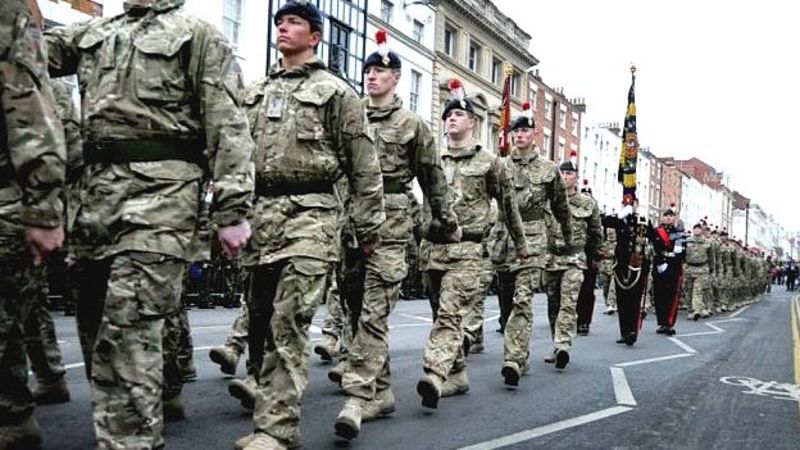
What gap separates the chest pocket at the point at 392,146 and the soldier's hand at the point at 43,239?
124 inches

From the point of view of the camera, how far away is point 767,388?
8.45 metres

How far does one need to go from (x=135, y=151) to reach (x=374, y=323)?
7.54ft

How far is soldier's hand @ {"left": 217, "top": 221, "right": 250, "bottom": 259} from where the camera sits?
3715 millimetres

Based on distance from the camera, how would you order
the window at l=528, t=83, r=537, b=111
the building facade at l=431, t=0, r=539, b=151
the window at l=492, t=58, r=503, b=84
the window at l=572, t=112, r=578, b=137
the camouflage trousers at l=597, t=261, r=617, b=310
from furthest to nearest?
the window at l=572, t=112, r=578, b=137 → the window at l=528, t=83, r=537, b=111 → the window at l=492, t=58, r=503, b=84 → the building facade at l=431, t=0, r=539, b=151 → the camouflage trousers at l=597, t=261, r=617, b=310

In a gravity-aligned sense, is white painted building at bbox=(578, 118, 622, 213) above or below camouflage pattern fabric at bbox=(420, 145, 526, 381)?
above

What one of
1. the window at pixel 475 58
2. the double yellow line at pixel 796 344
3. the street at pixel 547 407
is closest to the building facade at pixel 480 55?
the window at pixel 475 58

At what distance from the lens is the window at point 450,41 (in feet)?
134

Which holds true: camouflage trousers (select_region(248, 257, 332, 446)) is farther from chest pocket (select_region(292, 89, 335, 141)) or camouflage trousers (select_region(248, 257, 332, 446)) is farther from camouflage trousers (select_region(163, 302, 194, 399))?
camouflage trousers (select_region(163, 302, 194, 399))

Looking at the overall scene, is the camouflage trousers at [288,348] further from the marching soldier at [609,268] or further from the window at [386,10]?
the window at [386,10]

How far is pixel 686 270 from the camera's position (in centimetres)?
2150

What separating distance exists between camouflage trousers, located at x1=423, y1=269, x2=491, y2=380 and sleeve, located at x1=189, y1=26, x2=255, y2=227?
2.86 m

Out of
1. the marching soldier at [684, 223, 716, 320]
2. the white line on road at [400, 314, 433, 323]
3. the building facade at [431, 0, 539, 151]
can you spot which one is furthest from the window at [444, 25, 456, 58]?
the white line on road at [400, 314, 433, 323]

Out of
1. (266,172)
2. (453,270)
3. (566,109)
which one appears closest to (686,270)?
(453,270)

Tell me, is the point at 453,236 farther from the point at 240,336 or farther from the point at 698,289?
the point at 698,289
